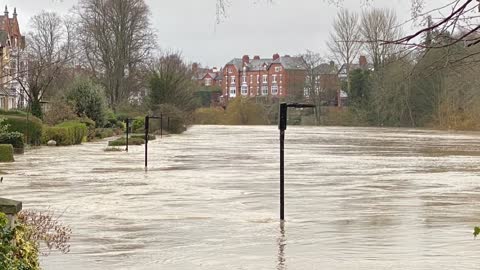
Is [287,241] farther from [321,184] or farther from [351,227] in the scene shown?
[321,184]

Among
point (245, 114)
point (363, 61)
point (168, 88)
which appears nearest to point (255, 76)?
point (245, 114)

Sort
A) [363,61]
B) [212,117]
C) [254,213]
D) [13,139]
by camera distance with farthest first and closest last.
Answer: [212,117] → [363,61] → [13,139] → [254,213]

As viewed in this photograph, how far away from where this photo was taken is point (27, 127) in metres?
35.1

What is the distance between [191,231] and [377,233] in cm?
256

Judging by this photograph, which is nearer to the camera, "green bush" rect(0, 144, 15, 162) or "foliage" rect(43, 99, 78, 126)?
"green bush" rect(0, 144, 15, 162)

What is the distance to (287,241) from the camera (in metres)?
10.3

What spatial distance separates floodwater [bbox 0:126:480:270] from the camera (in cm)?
913

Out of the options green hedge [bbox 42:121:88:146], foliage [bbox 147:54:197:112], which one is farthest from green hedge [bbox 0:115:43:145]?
foliage [bbox 147:54:197:112]

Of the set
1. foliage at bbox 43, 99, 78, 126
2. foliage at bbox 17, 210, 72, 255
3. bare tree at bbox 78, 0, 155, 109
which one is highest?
bare tree at bbox 78, 0, 155, 109

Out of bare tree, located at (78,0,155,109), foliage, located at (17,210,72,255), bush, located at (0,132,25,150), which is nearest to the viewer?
foliage, located at (17,210,72,255)

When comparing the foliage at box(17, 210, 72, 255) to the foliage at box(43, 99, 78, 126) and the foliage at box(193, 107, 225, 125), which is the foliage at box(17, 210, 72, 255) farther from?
the foliage at box(193, 107, 225, 125)

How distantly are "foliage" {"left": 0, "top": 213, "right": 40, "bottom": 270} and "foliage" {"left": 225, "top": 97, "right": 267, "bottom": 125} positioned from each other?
9488cm

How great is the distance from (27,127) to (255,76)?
4927 inches

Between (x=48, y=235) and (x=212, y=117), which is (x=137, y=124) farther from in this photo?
(x=48, y=235)
